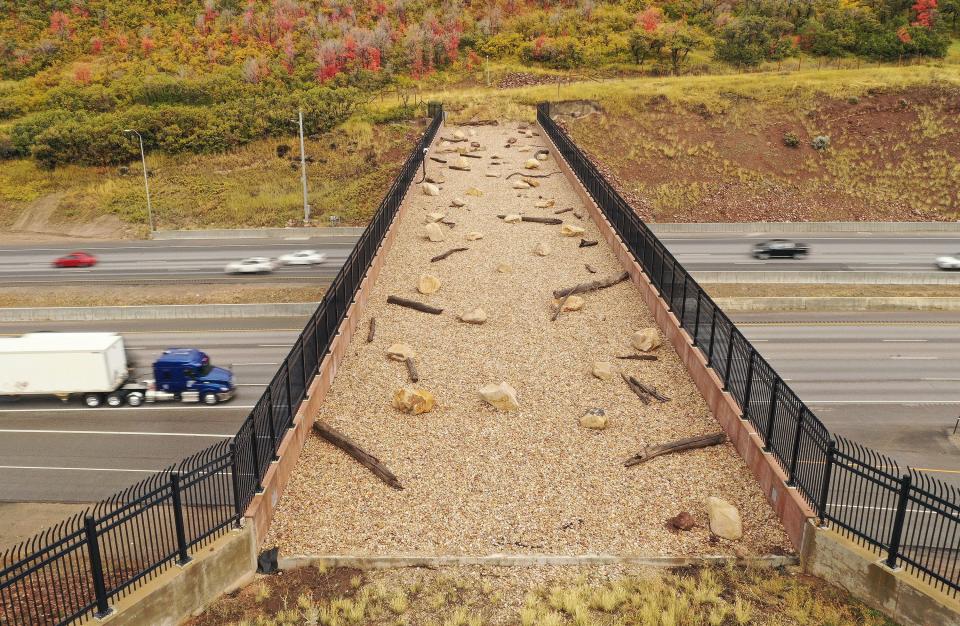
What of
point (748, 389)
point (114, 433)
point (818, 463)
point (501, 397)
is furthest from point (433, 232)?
point (818, 463)

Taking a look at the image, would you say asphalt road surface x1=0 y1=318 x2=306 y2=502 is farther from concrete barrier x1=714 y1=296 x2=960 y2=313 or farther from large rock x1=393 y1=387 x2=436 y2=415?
concrete barrier x1=714 y1=296 x2=960 y2=313

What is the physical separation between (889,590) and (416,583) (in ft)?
24.9

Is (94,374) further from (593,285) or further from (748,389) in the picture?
(748,389)

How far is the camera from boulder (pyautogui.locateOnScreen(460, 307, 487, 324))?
21.7 m

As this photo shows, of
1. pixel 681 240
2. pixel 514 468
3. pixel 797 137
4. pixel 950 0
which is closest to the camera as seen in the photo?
pixel 514 468

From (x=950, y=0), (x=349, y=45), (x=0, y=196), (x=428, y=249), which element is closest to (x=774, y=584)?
(x=428, y=249)

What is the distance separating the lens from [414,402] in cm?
1683

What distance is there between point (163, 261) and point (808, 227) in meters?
48.5

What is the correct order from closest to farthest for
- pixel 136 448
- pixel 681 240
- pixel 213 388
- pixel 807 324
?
pixel 136 448 → pixel 213 388 → pixel 807 324 → pixel 681 240

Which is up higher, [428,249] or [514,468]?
[428,249]

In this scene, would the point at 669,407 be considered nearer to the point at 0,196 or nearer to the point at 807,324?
the point at 807,324

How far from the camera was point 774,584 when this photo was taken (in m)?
11.5

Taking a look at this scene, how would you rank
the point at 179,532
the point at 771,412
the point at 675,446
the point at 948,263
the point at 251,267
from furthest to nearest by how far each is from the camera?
the point at 251,267 < the point at 948,263 < the point at 675,446 < the point at 771,412 < the point at 179,532

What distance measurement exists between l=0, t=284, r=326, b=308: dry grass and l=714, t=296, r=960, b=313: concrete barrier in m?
23.6
